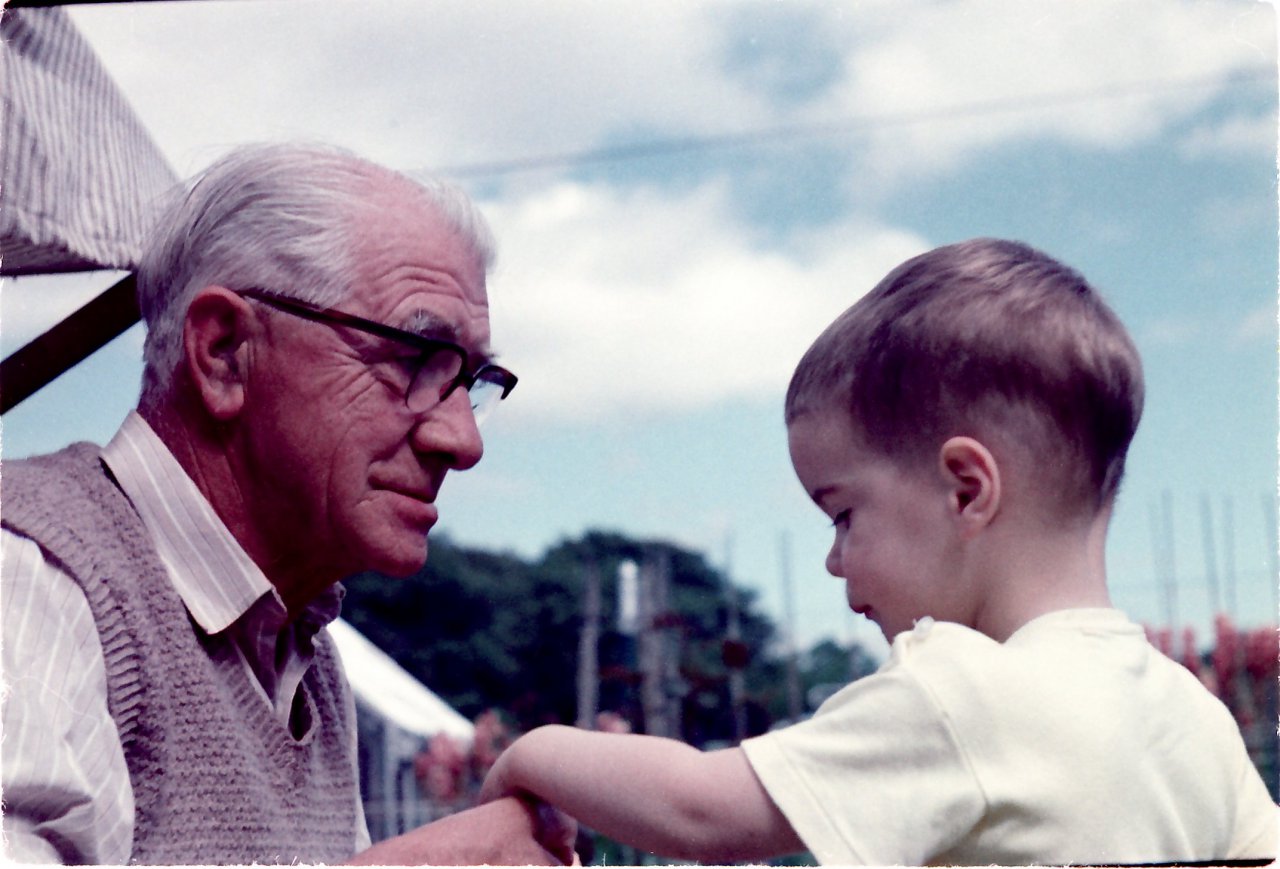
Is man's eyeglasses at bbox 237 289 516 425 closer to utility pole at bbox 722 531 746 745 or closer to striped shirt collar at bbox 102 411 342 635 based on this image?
striped shirt collar at bbox 102 411 342 635

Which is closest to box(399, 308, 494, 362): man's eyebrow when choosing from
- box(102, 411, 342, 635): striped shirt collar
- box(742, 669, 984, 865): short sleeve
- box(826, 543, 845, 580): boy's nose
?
box(102, 411, 342, 635): striped shirt collar

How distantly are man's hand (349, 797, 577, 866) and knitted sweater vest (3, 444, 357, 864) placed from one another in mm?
211

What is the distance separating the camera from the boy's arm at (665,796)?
3.48ft

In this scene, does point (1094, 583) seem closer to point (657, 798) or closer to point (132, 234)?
point (657, 798)

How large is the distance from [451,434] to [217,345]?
0.28m

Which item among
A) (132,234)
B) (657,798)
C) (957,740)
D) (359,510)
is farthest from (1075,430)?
(132,234)

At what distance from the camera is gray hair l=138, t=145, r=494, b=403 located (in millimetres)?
1472

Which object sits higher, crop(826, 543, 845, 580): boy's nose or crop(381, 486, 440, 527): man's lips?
crop(381, 486, 440, 527): man's lips

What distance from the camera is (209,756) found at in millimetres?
1283

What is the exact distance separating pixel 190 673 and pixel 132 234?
1.99 ft

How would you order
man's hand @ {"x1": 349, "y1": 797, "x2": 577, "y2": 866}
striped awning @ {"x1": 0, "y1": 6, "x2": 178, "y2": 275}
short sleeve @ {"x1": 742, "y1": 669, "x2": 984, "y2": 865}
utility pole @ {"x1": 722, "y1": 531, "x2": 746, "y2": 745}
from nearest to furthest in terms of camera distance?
short sleeve @ {"x1": 742, "y1": 669, "x2": 984, "y2": 865} < man's hand @ {"x1": 349, "y1": 797, "x2": 577, "y2": 866} < striped awning @ {"x1": 0, "y1": 6, "x2": 178, "y2": 275} < utility pole @ {"x1": 722, "y1": 531, "x2": 746, "y2": 745}

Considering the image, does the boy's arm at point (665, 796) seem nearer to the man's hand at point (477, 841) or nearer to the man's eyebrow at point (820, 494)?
the man's hand at point (477, 841)

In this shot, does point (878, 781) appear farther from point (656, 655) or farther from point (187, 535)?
point (656, 655)

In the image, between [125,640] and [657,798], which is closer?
[657,798]
